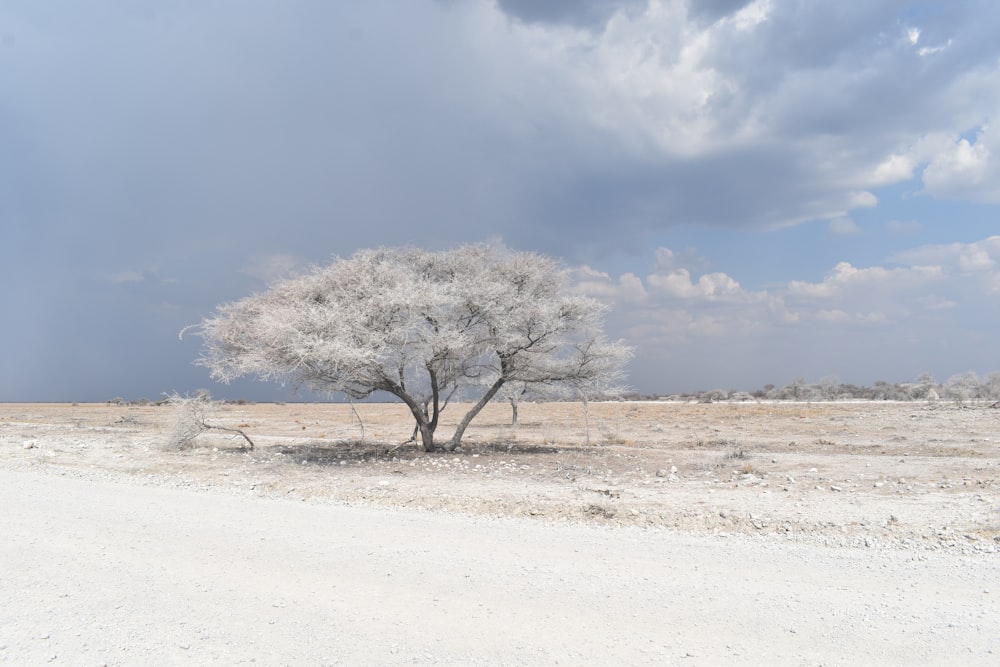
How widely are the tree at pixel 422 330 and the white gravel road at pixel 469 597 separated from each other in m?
8.69

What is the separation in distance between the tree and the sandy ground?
3830 millimetres

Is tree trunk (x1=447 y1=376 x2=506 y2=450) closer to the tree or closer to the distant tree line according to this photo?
the tree

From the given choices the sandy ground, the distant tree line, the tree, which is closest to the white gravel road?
the sandy ground

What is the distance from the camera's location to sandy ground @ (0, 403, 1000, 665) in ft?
17.0

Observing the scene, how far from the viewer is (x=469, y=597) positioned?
6.25m

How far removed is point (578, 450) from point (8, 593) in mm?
18226

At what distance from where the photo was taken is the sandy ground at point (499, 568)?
5.19 m

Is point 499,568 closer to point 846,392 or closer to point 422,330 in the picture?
point 422,330

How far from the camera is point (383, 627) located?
5.49 metres

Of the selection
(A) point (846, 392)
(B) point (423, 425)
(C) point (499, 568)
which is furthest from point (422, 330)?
(A) point (846, 392)

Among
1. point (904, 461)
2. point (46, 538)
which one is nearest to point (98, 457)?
point (46, 538)

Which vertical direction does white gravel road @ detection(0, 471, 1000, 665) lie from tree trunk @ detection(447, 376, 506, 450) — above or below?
below

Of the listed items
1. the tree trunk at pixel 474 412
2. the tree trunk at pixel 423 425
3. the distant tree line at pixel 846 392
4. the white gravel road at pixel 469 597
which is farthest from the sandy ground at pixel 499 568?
the distant tree line at pixel 846 392

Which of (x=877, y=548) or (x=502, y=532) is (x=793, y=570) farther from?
(x=502, y=532)
